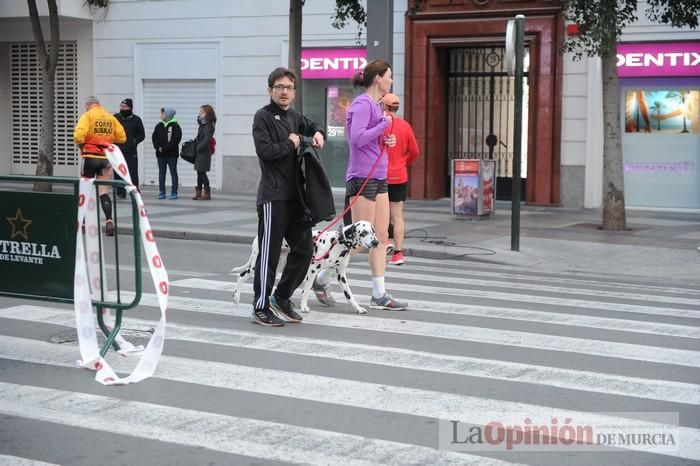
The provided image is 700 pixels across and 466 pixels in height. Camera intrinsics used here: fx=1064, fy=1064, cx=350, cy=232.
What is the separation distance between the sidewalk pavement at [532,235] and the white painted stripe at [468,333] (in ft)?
14.4

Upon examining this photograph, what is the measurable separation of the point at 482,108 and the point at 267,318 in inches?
589

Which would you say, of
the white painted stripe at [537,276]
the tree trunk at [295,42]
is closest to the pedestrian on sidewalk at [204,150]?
the tree trunk at [295,42]

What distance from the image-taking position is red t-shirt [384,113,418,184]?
12.5 m

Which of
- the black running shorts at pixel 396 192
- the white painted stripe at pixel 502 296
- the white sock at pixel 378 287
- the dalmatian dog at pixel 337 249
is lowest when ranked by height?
the white painted stripe at pixel 502 296

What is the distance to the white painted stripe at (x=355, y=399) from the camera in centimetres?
574

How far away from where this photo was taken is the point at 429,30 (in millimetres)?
22047

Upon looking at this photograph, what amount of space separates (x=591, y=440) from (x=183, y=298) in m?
5.26

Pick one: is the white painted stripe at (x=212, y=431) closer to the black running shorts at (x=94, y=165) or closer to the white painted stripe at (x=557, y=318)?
the white painted stripe at (x=557, y=318)

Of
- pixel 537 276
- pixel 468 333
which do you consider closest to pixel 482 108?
pixel 537 276

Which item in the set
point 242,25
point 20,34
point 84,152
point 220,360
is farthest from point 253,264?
point 20,34

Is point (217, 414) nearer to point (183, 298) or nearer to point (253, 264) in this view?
point (253, 264)

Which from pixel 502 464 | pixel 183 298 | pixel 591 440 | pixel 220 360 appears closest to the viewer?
pixel 502 464

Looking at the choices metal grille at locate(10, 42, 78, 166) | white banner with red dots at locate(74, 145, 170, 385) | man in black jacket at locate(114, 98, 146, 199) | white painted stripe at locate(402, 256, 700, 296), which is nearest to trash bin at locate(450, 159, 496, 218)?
white painted stripe at locate(402, 256, 700, 296)

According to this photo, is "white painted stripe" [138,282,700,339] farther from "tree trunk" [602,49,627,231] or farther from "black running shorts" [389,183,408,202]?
"tree trunk" [602,49,627,231]
